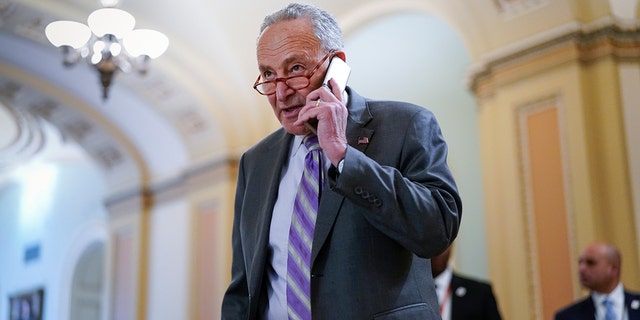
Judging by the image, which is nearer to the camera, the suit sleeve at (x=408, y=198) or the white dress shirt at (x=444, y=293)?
the suit sleeve at (x=408, y=198)

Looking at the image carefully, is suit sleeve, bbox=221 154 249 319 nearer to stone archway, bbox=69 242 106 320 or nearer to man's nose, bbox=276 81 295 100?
man's nose, bbox=276 81 295 100

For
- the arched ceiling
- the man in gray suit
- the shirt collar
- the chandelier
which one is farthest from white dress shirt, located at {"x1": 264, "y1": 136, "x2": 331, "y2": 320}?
the chandelier

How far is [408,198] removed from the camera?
1.82 m

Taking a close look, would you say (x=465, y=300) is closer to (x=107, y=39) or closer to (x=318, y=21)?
(x=318, y=21)

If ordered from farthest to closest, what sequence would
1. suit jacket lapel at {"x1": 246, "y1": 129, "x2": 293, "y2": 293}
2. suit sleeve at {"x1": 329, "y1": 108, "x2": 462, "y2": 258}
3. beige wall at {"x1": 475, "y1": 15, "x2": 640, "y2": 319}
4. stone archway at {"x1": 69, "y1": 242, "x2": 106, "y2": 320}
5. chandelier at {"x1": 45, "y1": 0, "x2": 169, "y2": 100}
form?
stone archway at {"x1": 69, "y1": 242, "x2": 106, "y2": 320}, chandelier at {"x1": 45, "y1": 0, "x2": 169, "y2": 100}, beige wall at {"x1": 475, "y1": 15, "x2": 640, "y2": 319}, suit jacket lapel at {"x1": 246, "y1": 129, "x2": 293, "y2": 293}, suit sleeve at {"x1": 329, "y1": 108, "x2": 462, "y2": 258}

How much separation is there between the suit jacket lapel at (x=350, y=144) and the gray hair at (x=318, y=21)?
0.49 ft

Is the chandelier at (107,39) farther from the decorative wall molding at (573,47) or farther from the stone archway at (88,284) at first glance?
the stone archway at (88,284)

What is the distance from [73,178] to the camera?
16.0 metres

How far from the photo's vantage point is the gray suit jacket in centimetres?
183

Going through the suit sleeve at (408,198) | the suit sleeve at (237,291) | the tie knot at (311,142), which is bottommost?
the suit sleeve at (237,291)

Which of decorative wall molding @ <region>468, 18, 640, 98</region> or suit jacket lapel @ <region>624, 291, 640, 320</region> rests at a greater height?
decorative wall molding @ <region>468, 18, 640, 98</region>

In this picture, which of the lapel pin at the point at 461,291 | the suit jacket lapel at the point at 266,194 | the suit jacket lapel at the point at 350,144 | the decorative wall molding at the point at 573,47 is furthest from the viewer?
the decorative wall molding at the point at 573,47

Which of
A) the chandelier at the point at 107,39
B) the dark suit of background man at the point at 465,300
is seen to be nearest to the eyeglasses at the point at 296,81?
the dark suit of background man at the point at 465,300

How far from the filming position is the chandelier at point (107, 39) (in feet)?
25.7
